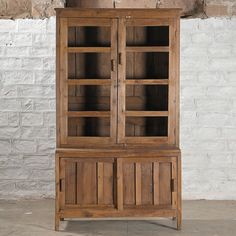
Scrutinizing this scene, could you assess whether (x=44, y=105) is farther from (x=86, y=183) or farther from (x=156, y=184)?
(x=156, y=184)

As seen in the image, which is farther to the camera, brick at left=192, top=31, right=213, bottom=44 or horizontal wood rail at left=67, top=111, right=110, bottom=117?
brick at left=192, top=31, right=213, bottom=44

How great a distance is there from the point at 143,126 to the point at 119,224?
2.61 feet

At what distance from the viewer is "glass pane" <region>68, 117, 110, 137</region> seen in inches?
Answer: 173

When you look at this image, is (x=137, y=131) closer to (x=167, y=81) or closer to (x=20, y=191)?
(x=167, y=81)

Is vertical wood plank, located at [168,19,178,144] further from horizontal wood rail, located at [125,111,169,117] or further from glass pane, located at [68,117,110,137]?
glass pane, located at [68,117,110,137]

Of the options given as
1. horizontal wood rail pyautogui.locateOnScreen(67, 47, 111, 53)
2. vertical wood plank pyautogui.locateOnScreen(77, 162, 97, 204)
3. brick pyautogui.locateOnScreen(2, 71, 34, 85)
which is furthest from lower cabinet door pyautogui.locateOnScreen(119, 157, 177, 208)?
brick pyautogui.locateOnScreen(2, 71, 34, 85)

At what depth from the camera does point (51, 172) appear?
17.3 ft

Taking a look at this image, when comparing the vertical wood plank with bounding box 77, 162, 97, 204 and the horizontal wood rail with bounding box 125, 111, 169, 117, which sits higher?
the horizontal wood rail with bounding box 125, 111, 169, 117

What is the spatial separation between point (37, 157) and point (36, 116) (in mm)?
387

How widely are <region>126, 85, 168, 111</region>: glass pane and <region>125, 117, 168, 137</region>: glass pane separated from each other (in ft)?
0.29

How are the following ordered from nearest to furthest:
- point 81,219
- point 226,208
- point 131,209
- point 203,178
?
point 131,209, point 81,219, point 226,208, point 203,178

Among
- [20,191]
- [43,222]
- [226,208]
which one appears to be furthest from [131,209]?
[20,191]

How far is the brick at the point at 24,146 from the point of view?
17.2ft

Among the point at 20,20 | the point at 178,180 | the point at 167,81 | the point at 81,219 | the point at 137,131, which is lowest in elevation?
the point at 81,219
